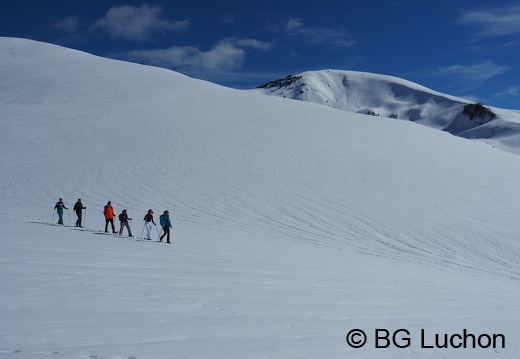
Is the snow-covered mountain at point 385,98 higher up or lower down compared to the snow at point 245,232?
higher up

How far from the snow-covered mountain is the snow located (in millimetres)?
78329

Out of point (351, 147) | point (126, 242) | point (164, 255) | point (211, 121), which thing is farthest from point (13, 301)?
point (211, 121)

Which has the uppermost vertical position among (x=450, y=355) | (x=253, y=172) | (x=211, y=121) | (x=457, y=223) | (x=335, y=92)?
(x=335, y=92)

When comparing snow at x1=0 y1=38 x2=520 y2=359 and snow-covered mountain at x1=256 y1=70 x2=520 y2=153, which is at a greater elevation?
snow-covered mountain at x1=256 y1=70 x2=520 y2=153

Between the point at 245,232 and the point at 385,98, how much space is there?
149676 millimetres

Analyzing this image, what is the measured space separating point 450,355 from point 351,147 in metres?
22.0

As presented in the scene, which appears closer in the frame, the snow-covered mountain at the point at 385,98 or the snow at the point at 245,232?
the snow at the point at 245,232

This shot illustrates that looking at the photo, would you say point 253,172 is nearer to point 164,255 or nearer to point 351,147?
point 351,147

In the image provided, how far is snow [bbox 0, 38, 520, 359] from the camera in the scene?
4615 mm

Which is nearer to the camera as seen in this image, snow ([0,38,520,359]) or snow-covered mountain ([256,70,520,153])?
snow ([0,38,520,359])

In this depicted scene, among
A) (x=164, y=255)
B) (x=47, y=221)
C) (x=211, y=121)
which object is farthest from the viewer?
(x=211, y=121)

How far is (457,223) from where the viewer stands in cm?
1478

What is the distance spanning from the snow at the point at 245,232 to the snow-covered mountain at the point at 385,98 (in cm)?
7833

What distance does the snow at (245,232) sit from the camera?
4615mm
